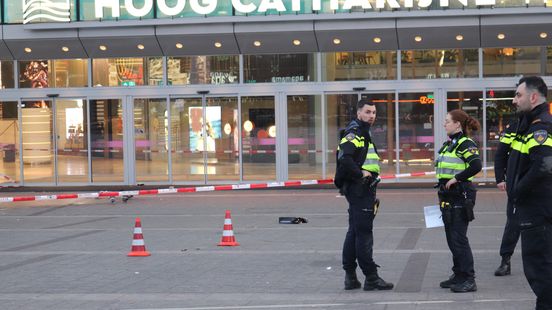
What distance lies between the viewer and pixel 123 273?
415 inches

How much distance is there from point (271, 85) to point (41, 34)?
6059mm

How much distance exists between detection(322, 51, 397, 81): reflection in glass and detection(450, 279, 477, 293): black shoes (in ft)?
46.3

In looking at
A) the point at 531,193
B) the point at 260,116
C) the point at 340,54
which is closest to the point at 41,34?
the point at 260,116

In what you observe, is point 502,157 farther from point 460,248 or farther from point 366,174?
point 366,174

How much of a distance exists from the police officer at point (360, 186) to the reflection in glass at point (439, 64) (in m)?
13.8

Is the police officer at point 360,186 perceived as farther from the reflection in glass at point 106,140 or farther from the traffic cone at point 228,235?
the reflection in glass at point 106,140

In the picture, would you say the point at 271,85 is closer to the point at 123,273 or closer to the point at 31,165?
the point at 31,165

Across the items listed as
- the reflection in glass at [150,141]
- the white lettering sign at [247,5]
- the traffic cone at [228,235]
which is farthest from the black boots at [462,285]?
the reflection in glass at [150,141]

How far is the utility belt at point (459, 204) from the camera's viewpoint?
28.9 feet

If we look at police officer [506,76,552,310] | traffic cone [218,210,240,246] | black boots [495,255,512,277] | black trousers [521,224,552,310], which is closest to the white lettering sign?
traffic cone [218,210,240,246]

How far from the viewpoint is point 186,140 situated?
23500 mm

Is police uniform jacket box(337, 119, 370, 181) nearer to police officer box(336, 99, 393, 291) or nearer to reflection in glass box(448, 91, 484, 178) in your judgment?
police officer box(336, 99, 393, 291)

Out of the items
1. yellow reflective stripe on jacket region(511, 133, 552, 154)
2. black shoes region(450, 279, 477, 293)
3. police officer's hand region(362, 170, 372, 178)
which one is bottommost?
black shoes region(450, 279, 477, 293)

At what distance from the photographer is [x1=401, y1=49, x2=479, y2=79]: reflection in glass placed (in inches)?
877
